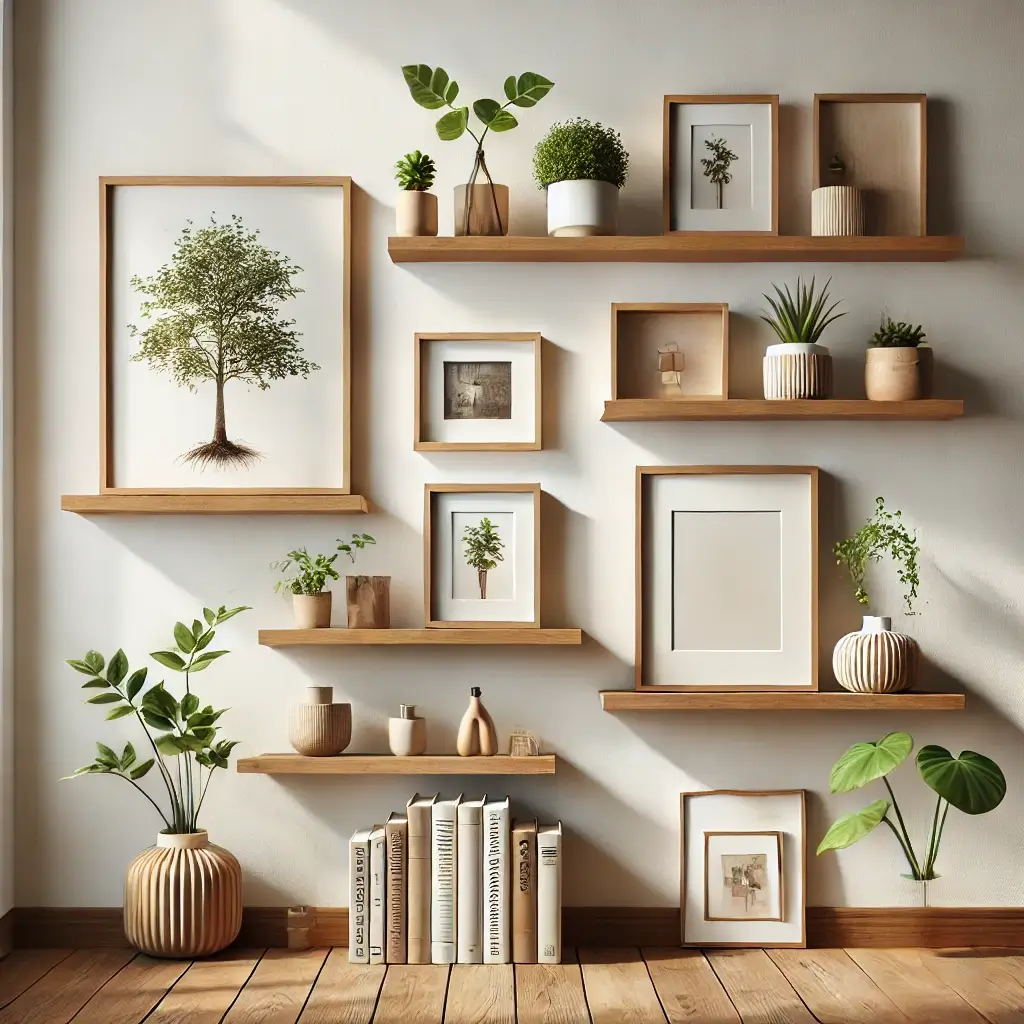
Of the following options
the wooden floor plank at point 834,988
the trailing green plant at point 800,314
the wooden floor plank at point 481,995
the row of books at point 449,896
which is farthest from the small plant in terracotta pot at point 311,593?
the wooden floor plank at point 834,988

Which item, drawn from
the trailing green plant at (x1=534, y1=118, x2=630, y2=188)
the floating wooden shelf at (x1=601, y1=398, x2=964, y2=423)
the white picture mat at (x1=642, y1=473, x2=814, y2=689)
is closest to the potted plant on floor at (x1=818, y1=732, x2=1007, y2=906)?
the white picture mat at (x1=642, y1=473, x2=814, y2=689)

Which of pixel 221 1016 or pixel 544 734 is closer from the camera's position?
pixel 221 1016

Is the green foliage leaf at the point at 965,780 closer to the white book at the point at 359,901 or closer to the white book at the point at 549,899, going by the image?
the white book at the point at 549,899

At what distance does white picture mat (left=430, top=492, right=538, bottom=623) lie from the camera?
270cm

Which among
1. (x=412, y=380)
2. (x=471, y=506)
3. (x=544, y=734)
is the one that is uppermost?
(x=412, y=380)

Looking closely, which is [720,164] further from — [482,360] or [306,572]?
[306,572]

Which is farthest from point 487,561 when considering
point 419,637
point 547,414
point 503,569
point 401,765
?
point 401,765

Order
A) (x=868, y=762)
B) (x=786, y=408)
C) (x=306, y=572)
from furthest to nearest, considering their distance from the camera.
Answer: (x=306, y=572) → (x=786, y=408) → (x=868, y=762)

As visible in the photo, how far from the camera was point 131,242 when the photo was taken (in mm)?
2730

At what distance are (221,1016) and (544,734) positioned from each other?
94cm

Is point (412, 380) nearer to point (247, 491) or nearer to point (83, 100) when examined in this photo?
point (247, 491)

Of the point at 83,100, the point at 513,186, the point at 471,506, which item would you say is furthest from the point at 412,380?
the point at 83,100

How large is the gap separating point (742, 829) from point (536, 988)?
2.09 feet

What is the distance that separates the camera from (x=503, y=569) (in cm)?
271
